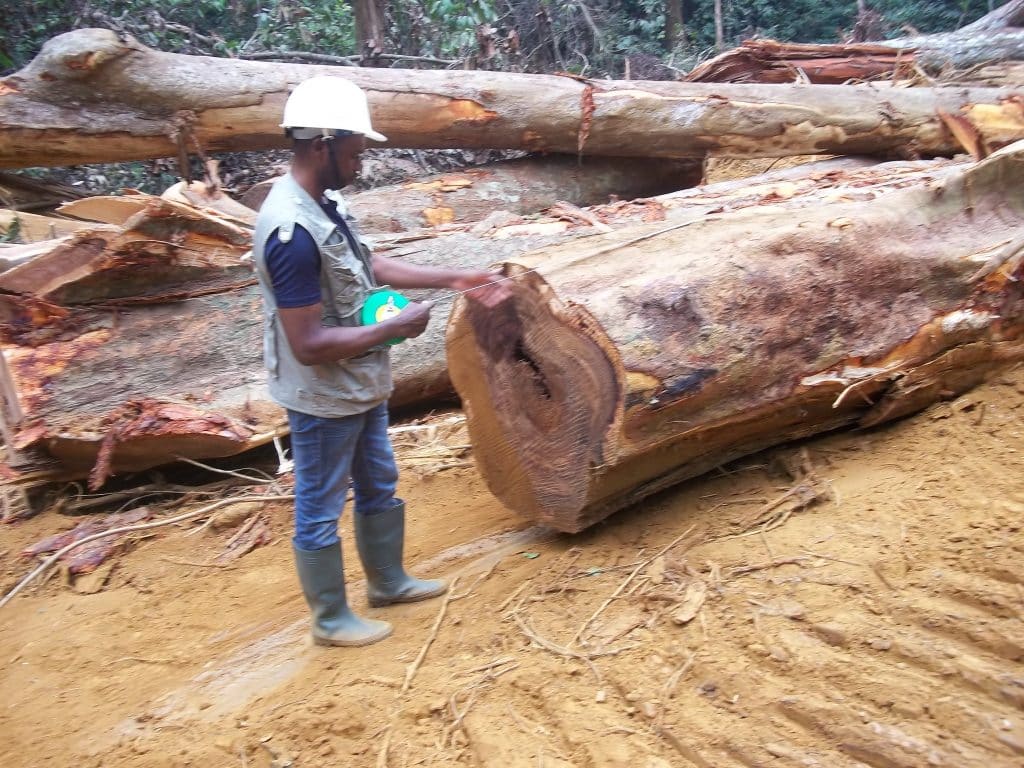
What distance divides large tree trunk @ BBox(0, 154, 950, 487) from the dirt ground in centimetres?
70

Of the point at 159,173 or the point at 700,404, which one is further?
the point at 159,173

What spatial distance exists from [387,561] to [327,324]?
0.97 metres

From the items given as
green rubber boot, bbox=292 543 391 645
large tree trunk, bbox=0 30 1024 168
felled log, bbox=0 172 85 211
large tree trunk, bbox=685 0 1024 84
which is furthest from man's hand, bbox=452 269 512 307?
large tree trunk, bbox=685 0 1024 84

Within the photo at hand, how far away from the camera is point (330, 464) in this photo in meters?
2.92

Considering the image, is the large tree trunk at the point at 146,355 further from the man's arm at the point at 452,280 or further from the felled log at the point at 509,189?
the felled log at the point at 509,189

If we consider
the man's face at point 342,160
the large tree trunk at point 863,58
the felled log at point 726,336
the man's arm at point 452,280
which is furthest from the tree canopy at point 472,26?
the man's face at point 342,160

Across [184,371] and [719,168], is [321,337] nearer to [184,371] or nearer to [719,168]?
[184,371]

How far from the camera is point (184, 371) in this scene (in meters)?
4.33

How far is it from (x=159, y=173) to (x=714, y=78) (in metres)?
Answer: 5.05

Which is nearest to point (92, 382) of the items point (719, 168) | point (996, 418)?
point (996, 418)

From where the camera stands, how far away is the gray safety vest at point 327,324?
268cm

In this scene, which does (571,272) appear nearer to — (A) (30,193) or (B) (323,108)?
(B) (323,108)

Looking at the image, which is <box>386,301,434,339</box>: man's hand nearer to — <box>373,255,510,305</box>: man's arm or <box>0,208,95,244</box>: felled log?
<box>373,255,510,305</box>: man's arm

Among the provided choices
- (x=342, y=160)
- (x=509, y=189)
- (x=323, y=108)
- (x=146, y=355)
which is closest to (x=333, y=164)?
(x=342, y=160)
